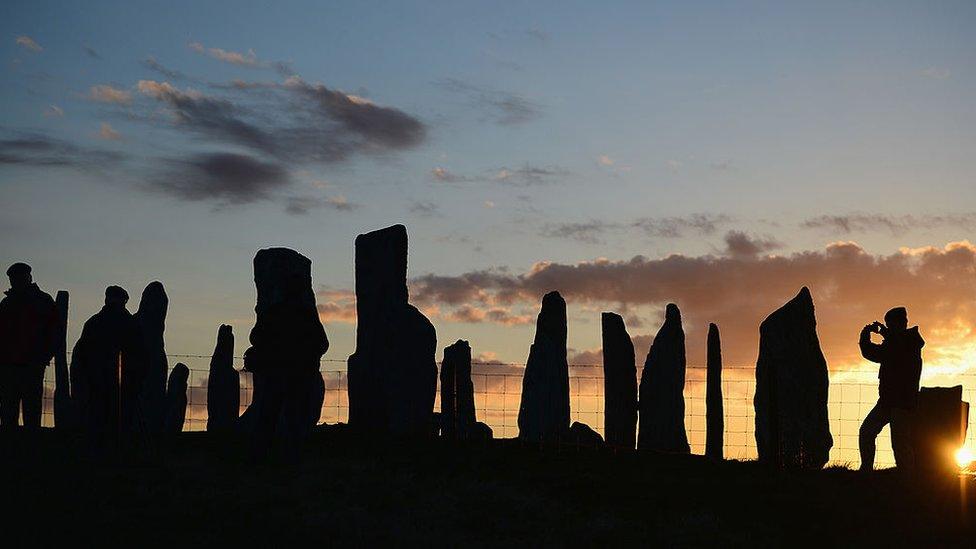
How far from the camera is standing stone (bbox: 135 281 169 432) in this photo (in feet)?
102

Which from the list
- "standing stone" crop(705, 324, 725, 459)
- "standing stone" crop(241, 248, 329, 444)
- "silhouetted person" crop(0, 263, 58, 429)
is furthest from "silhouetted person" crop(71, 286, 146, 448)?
"standing stone" crop(705, 324, 725, 459)

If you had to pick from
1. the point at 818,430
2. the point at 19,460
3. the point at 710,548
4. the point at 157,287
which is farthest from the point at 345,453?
the point at 157,287

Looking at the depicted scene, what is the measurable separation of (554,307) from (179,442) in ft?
40.8

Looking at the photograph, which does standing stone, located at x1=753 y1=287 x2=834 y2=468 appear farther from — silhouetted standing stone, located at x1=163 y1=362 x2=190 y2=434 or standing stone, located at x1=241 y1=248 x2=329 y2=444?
silhouetted standing stone, located at x1=163 y1=362 x2=190 y2=434

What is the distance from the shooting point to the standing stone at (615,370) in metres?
27.9

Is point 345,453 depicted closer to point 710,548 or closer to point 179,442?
point 179,442

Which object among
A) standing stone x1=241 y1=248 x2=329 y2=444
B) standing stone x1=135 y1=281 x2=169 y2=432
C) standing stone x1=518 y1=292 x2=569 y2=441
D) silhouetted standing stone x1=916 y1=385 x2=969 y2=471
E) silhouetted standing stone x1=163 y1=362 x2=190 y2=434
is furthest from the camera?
silhouetted standing stone x1=163 y1=362 x2=190 y2=434

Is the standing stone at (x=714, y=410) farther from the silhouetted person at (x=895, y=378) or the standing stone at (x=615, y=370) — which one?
the standing stone at (x=615, y=370)

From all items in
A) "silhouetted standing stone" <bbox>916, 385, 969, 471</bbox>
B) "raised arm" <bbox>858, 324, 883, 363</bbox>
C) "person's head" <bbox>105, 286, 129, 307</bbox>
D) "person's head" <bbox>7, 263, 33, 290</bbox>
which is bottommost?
"silhouetted standing stone" <bbox>916, 385, 969, 471</bbox>

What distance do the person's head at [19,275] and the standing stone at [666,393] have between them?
45.8ft

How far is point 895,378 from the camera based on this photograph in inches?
722

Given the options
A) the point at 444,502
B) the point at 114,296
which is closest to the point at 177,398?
the point at 114,296

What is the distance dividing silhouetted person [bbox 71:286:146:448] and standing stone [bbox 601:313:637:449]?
12.4 metres

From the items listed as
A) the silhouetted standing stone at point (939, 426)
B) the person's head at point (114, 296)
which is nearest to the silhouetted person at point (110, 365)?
the person's head at point (114, 296)
